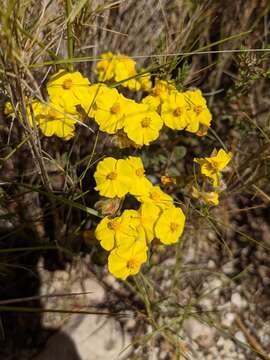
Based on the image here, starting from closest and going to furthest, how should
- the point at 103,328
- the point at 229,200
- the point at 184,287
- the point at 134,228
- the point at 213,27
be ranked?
the point at 134,228 < the point at 103,328 < the point at 184,287 < the point at 229,200 < the point at 213,27

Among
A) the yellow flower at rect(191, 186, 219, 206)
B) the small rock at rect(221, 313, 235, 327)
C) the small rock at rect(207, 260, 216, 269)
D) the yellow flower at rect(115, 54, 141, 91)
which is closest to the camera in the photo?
the yellow flower at rect(191, 186, 219, 206)

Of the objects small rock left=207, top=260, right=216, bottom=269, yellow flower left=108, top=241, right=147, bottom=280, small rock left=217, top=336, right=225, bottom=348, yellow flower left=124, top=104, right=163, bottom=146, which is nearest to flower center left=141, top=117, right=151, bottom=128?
yellow flower left=124, top=104, right=163, bottom=146

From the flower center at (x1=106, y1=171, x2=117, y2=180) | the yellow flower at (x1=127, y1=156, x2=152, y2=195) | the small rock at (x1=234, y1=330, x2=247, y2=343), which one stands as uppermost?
the flower center at (x1=106, y1=171, x2=117, y2=180)

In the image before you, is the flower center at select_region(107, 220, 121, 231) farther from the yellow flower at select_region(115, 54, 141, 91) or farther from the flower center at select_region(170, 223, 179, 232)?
the yellow flower at select_region(115, 54, 141, 91)

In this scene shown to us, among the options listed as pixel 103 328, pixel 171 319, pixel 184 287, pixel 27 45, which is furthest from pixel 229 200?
pixel 27 45

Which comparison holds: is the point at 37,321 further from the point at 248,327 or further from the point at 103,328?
the point at 248,327

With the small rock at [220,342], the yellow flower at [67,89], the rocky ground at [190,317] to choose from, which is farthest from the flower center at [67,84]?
the small rock at [220,342]

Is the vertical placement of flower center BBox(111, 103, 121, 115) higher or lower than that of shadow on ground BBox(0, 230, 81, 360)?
higher
